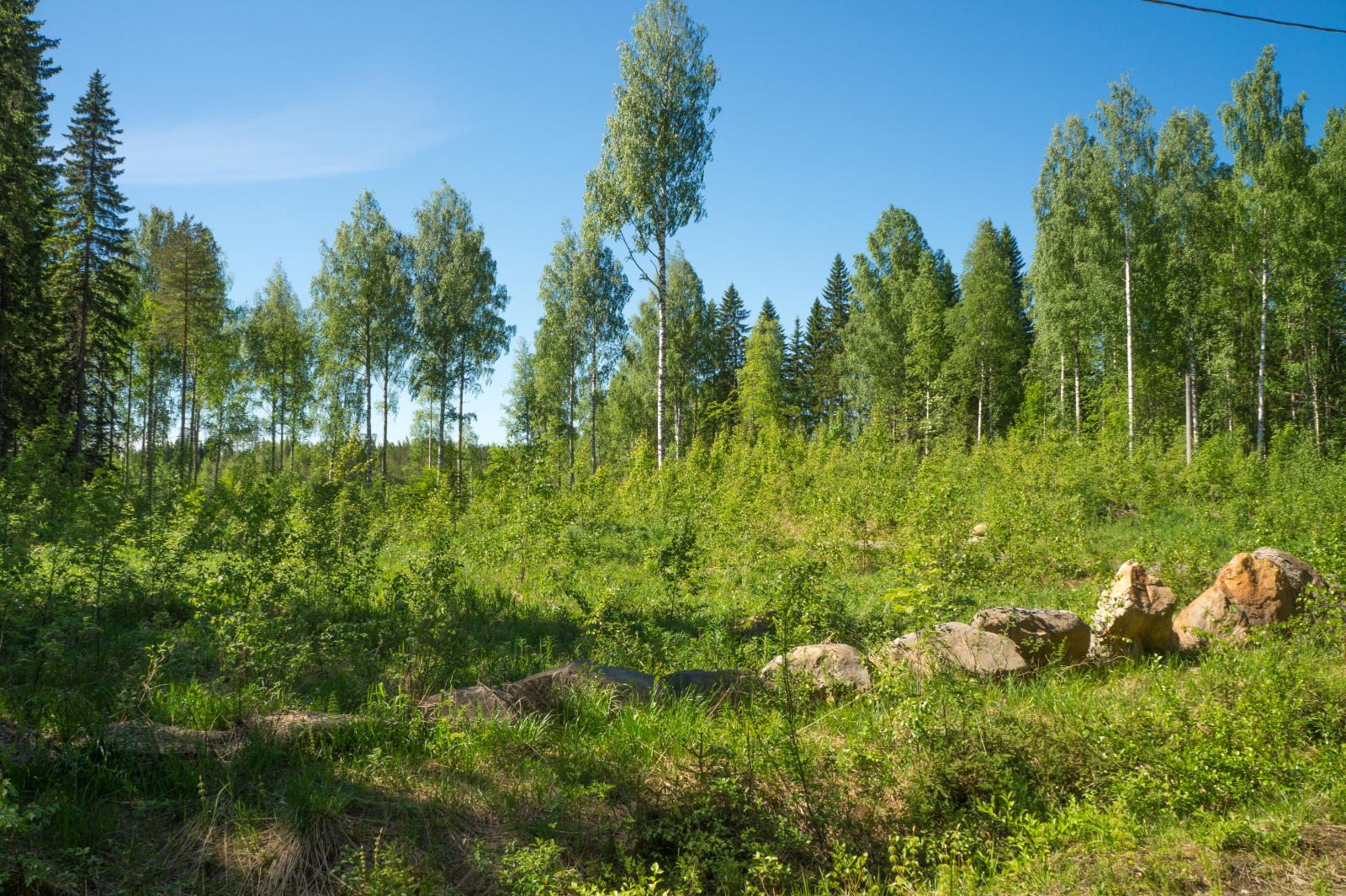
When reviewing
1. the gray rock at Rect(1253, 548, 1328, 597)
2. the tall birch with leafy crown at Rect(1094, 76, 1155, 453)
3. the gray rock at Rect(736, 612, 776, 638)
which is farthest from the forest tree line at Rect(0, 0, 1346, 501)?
the gray rock at Rect(1253, 548, 1328, 597)

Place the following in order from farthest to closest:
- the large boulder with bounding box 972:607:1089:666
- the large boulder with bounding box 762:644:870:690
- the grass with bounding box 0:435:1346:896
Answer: the large boulder with bounding box 972:607:1089:666 → the large boulder with bounding box 762:644:870:690 → the grass with bounding box 0:435:1346:896

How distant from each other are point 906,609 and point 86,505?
7636 millimetres

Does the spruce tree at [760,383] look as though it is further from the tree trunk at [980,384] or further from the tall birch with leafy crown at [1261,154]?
the tall birch with leafy crown at [1261,154]

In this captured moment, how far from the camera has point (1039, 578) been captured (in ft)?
32.1

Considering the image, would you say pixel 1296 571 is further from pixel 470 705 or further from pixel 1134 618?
pixel 470 705

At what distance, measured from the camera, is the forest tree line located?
20141 mm

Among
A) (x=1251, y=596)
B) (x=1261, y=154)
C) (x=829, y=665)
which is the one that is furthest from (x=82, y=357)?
(x=1261, y=154)

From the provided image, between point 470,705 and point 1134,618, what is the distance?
625 centimetres

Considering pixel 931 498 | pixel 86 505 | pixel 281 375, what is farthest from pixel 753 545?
pixel 281 375

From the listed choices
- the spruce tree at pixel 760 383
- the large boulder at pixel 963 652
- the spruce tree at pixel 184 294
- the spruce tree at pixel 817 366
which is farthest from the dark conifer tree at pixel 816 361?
the large boulder at pixel 963 652

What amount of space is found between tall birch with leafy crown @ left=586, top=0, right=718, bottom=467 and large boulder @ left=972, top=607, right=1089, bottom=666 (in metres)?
14.4

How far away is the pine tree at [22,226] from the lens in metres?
15.7

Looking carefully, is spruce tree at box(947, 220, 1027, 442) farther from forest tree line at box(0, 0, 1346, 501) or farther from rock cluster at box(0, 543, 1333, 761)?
rock cluster at box(0, 543, 1333, 761)

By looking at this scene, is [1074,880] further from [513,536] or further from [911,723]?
[513,536]
